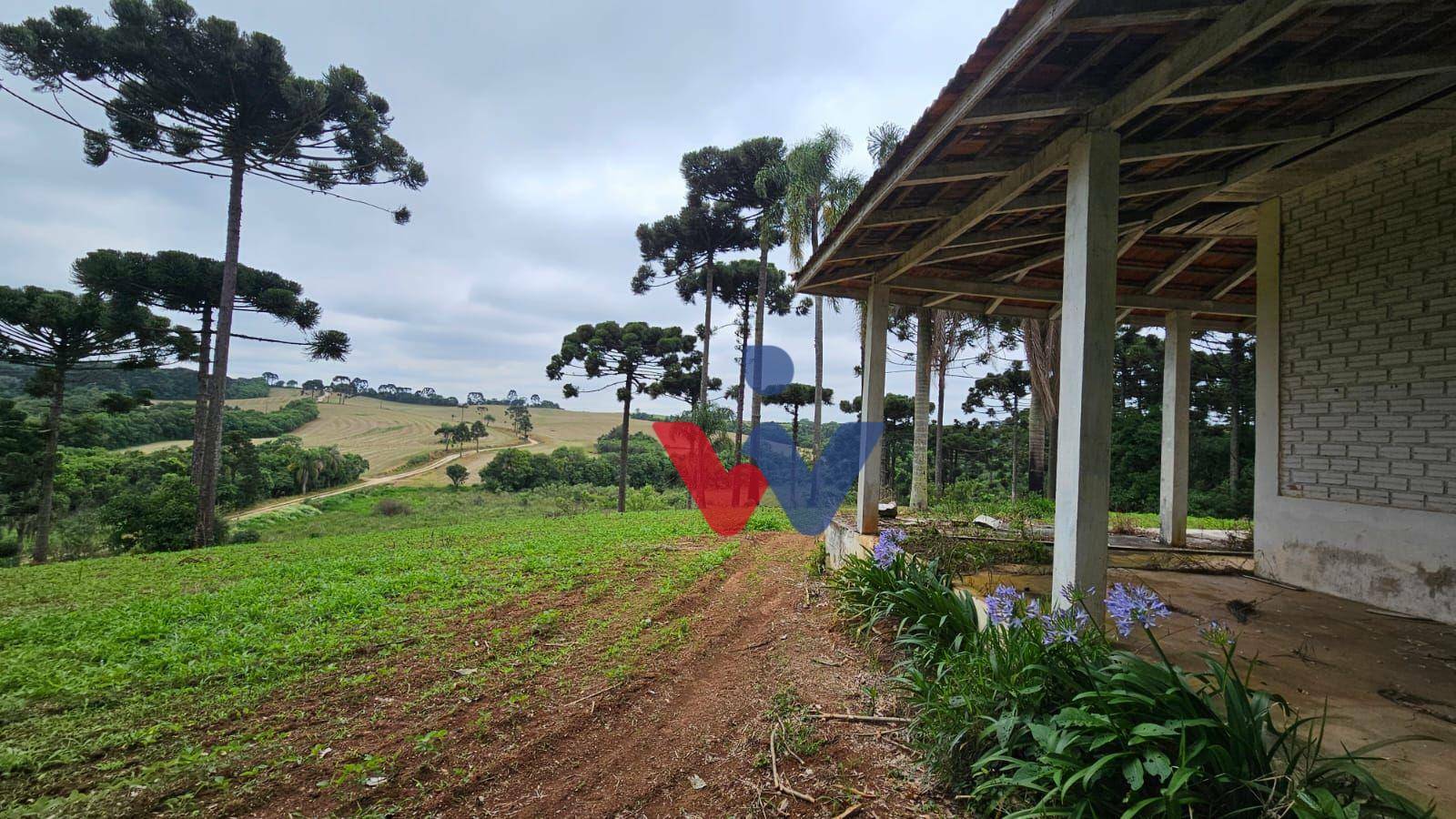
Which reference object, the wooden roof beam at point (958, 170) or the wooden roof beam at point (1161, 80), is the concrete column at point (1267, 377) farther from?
the wooden roof beam at point (958, 170)


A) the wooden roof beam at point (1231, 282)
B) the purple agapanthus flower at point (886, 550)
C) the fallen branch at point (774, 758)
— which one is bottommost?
the fallen branch at point (774, 758)

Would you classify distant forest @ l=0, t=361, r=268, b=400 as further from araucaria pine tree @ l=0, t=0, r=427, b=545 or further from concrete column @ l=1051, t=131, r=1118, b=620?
concrete column @ l=1051, t=131, r=1118, b=620

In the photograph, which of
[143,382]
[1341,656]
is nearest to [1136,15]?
[1341,656]

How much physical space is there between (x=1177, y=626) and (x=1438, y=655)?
1.13m

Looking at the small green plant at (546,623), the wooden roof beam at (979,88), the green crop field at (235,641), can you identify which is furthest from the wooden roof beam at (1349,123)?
the small green plant at (546,623)

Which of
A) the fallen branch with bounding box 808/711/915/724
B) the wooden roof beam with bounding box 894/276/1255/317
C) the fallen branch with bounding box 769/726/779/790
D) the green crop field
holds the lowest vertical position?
the green crop field

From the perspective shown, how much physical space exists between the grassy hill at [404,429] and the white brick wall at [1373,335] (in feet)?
108

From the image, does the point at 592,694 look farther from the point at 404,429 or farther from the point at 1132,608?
the point at 404,429

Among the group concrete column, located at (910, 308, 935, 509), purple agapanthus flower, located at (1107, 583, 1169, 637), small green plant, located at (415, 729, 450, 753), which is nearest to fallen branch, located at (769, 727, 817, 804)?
purple agapanthus flower, located at (1107, 583, 1169, 637)

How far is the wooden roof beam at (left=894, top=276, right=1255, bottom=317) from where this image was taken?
5.63 meters

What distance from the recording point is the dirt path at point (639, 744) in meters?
2.10

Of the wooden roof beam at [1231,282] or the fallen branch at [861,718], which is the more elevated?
the wooden roof beam at [1231,282]

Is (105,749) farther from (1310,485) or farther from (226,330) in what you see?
(226,330)

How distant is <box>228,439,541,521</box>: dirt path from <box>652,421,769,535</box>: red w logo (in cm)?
1683
